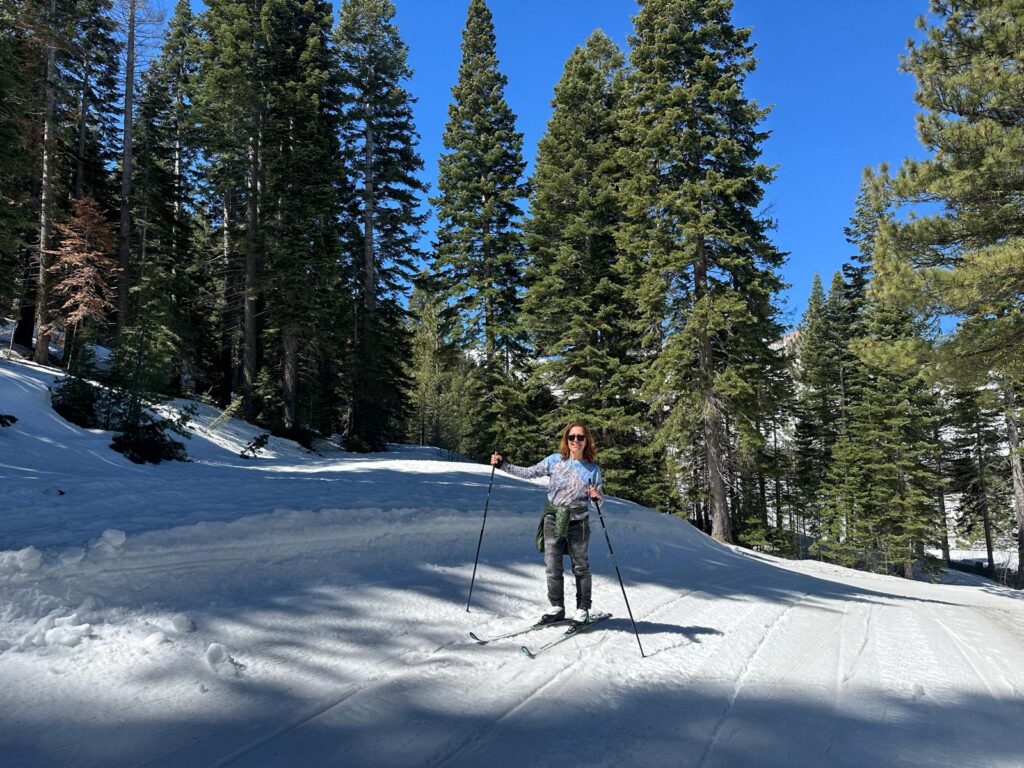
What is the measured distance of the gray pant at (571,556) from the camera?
200 inches

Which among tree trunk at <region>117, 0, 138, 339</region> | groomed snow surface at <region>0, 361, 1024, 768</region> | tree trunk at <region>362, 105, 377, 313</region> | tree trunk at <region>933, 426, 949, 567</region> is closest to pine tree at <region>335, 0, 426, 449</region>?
tree trunk at <region>362, 105, 377, 313</region>

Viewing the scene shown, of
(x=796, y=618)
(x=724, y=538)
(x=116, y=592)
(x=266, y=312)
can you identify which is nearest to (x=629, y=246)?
(x=724, y=538)

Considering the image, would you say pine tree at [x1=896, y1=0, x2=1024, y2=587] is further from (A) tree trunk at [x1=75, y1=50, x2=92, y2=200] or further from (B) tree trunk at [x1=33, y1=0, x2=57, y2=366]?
(A) tree trunk at [x1=75, y1=50, x2=92, y2=200]

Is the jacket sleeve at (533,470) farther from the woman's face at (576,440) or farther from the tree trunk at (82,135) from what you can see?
the tree trunk at (82,135)

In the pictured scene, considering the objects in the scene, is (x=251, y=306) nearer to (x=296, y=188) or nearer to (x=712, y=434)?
(x=296, y=188)

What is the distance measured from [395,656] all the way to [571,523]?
74.8 inches

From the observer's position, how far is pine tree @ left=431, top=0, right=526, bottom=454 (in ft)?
71.1

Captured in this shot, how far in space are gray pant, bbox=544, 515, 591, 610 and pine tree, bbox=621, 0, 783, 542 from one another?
12.4 metres

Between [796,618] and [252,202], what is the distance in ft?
69.7

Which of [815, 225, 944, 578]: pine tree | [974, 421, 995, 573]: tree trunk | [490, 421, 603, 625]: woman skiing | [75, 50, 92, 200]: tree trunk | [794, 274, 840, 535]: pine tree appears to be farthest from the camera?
[794, 274, 840, 535]: pine tree

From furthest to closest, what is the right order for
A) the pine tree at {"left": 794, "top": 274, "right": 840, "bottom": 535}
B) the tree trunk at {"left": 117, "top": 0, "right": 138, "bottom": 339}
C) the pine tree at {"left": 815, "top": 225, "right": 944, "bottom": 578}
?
the pine tree at {"left": 794, "top": 274, "right": 840, "bottom": 535} → the pine tree at {"left": 815, "top": 225, "right": 944, "bottom": 578} → the tree trunk at {"left": 117, "top": 0, "right": 138, "bottom": 339}

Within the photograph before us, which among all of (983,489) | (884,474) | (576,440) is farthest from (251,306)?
(983,489)

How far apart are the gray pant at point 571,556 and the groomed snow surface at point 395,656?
0.32 meters

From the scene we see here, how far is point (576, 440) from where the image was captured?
211 inches
